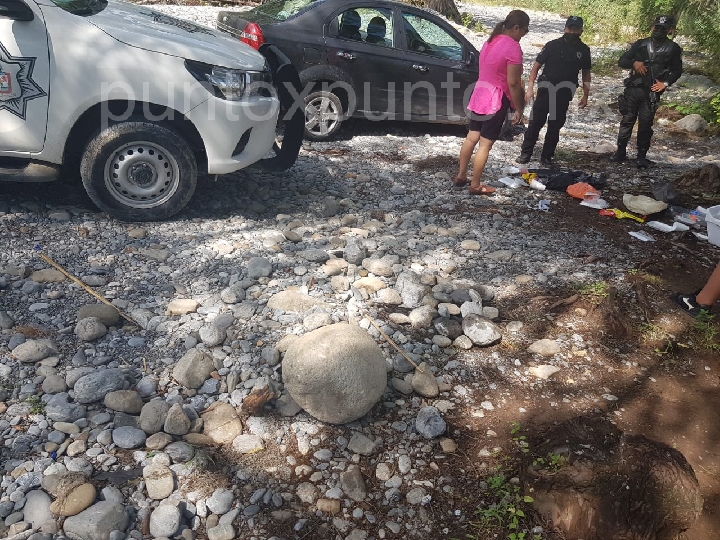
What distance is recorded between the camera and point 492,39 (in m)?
5.33

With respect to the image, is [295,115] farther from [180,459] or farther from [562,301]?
[180,459]

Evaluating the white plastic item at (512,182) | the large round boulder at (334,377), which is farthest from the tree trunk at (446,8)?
the large round boulder at (334,377)

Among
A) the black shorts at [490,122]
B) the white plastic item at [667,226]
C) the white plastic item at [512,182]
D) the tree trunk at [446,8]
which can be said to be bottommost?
the white plastic item at [667,226]

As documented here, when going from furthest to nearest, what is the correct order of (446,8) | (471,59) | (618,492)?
→ (446,8) → (471,59) → (618,492)

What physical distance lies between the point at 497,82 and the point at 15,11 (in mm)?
4058

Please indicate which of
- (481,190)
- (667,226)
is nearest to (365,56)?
(481,190)

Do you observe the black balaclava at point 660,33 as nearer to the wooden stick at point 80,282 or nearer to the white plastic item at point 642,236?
the white plastic item at point 642,236

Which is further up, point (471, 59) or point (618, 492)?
point (471, 59)

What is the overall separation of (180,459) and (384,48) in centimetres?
608

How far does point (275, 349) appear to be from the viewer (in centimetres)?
314

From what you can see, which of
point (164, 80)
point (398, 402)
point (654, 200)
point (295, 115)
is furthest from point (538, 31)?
point (398, 402)

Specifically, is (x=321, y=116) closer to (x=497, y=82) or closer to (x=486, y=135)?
(x=486, y=135)

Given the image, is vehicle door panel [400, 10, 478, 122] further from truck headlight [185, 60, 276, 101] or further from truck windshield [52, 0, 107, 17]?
truck windshield [52, 0, 107, 17]

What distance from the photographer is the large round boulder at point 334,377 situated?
270 cm
